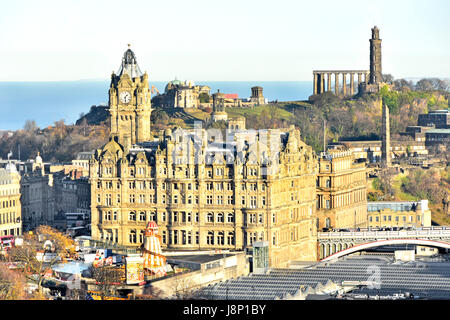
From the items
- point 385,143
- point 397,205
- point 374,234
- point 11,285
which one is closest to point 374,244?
point 374,234

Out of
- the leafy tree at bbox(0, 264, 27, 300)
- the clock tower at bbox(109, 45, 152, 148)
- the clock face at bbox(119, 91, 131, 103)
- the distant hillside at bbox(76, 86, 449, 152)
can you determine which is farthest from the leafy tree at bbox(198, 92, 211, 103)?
the leafy tree at bbox(0, 264, 27, 300)

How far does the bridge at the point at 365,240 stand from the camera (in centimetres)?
11344

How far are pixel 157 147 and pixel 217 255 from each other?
15.7 metres

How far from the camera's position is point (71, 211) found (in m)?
134

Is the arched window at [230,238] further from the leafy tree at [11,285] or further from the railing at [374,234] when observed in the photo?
the leafy tree at [11,285]

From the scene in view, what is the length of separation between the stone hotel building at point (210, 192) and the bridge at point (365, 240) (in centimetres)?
155

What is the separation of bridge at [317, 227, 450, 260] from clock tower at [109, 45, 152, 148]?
19558mm

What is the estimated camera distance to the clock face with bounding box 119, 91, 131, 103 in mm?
123375

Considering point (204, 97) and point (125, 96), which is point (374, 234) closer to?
point (125, 96)

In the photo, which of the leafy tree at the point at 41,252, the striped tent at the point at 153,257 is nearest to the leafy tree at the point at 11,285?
the leafy tree at the point at 41,252
